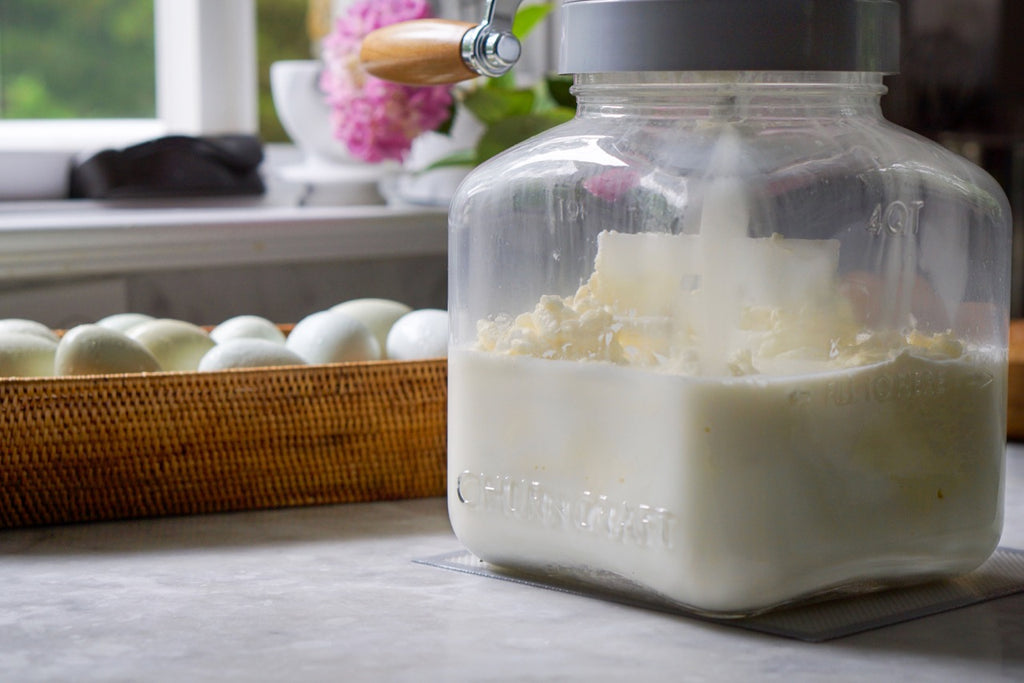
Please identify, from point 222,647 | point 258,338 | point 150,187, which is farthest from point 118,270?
point 222,647

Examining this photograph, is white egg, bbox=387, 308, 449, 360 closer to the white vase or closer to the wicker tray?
the wicker tray

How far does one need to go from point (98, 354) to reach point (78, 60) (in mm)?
872

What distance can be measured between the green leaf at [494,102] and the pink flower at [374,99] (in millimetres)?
25

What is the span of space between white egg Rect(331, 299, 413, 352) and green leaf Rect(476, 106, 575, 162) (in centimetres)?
39

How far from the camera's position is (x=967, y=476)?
25.7 inches

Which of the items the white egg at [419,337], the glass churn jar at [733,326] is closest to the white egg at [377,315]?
the white egg at [419,337]

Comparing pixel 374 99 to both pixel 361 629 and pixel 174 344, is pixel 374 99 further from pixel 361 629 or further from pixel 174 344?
pixel 361 629

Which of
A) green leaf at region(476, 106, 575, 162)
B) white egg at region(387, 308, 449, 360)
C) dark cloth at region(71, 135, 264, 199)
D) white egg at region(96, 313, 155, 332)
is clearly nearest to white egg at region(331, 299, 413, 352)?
white egg at region(387, 308, 449, 360)

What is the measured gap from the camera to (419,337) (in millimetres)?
907

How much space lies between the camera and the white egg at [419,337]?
902 mm

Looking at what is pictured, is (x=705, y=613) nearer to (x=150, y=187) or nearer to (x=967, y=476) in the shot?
(x=967, y=476)

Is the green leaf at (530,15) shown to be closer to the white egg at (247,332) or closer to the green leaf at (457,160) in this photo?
the green leaf at (457,160)

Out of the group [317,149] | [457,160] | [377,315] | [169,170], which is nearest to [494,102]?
[457,160]

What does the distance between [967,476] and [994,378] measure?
50 millimetres
